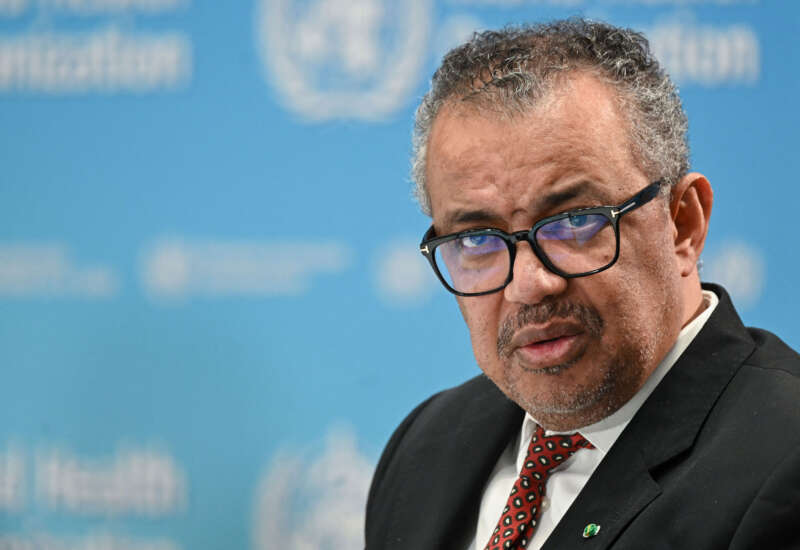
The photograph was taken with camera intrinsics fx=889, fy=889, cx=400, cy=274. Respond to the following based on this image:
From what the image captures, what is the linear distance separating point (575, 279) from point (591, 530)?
1.33 feet

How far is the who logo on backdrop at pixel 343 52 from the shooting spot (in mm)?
2680

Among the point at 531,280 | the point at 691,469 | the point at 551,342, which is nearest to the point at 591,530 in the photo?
the point at 691,469

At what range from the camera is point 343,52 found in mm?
2723

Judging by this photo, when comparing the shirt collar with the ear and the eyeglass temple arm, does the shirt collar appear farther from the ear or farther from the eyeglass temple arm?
the eyeglass temple arm

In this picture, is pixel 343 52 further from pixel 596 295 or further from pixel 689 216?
pixel 596 295

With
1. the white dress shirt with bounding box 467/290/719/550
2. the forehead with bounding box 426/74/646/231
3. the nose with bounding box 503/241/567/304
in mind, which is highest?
the forehead with bounding box 426/74/646/231

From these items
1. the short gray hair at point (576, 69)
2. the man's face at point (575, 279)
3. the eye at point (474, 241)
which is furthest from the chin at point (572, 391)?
the short gray hair at point (576, 69)

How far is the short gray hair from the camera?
152cm

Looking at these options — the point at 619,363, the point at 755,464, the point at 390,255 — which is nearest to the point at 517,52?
the point at 619,363

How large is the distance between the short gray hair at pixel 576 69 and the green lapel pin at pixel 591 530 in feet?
1.94

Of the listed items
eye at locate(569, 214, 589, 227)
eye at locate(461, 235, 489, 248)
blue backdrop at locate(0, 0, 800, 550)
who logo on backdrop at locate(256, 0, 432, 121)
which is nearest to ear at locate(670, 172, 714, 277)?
eye at locate(569, 214, 589, 227)

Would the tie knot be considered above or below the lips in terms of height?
below

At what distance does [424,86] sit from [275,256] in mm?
694

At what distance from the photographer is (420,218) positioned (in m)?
2.72
